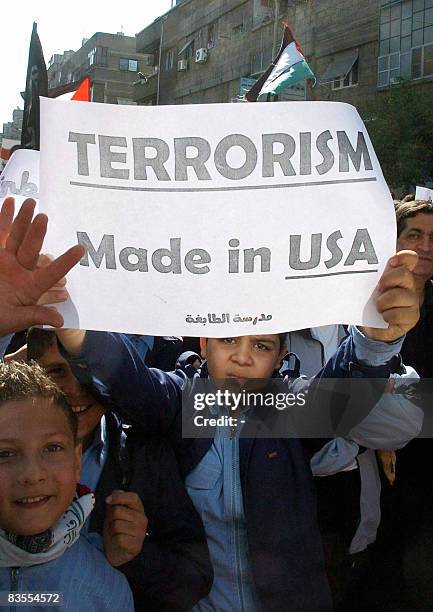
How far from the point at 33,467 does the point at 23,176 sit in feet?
3.70

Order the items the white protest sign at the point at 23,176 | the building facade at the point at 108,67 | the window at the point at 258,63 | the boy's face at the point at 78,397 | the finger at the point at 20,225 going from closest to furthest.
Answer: the finger at the point at 20,225 → the boy's face at the point at 78,397 → the building facade at the point at 108,67 → the white protest sign at the point at 23,176 → the window at the point at 258,63

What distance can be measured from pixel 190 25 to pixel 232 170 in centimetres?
118

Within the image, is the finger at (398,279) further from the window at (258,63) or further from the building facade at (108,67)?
the window at (258,63)

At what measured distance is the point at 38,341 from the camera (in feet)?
4.63

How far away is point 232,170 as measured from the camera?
121 cm

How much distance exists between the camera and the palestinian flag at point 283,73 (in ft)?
6.78

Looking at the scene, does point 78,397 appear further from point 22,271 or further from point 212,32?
point 212,32

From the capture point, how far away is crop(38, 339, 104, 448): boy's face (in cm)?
134

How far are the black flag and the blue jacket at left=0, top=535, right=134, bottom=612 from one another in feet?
3.63

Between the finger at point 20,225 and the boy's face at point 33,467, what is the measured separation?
271 millimetres

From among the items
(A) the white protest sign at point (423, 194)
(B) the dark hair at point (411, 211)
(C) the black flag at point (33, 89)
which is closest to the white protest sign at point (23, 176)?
(C) the black flag at point (33, 89)

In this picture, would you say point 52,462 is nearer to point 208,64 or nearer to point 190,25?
point 208,64

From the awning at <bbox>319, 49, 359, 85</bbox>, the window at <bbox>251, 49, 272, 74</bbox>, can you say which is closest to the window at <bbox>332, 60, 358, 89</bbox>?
the awning at <bbox>319, 49, 359, 85</bbox>

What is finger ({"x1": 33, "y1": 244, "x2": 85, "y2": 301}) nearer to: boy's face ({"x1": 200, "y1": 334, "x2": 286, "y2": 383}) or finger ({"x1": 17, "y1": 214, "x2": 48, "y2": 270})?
finger ({"x1": 17, "y1": 214, "x2": 48, "y2": 270})
